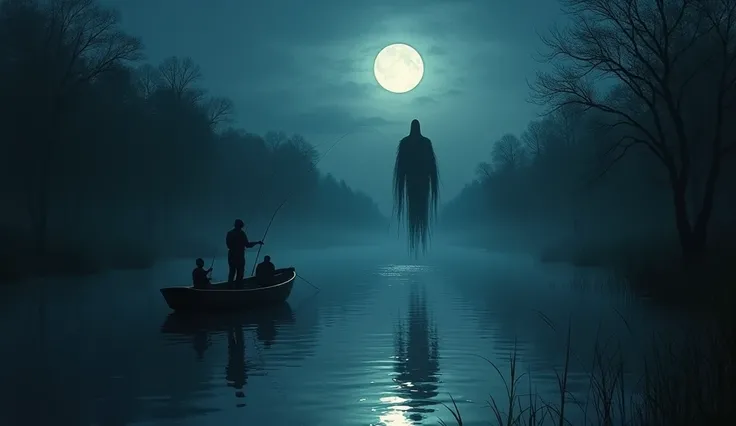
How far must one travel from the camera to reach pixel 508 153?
321ft

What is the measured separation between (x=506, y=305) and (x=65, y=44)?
30314mm

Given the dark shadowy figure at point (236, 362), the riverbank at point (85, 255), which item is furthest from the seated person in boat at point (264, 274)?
the riverbank at point (85, 255)

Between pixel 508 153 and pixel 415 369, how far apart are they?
280ft

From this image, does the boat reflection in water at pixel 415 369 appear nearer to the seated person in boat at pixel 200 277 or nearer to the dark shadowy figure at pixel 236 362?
the dark shadowy figure at pixel 236 362

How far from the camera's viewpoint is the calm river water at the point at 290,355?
11.4 metres

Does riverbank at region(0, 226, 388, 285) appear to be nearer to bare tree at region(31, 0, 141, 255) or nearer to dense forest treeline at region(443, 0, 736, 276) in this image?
bare tree at region(31, 0, 141, 255)

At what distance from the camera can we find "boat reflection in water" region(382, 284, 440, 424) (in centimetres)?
1141

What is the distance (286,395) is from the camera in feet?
40.9

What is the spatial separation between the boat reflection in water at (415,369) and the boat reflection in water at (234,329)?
269 centimetres

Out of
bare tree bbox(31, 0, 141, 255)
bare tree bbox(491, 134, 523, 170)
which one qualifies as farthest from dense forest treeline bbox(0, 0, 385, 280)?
bare tree bbox(491, 134, 523, 170)

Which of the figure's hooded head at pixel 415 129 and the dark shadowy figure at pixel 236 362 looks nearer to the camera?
the figure's hooded head at pixel 415 129

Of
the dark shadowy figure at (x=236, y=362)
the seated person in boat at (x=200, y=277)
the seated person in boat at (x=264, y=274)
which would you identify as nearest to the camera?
the dark shadowy figure at (x=236, y=362)

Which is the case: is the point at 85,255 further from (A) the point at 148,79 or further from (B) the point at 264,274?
(A) the point at 148,79

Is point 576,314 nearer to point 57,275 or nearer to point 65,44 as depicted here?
point 57,275
